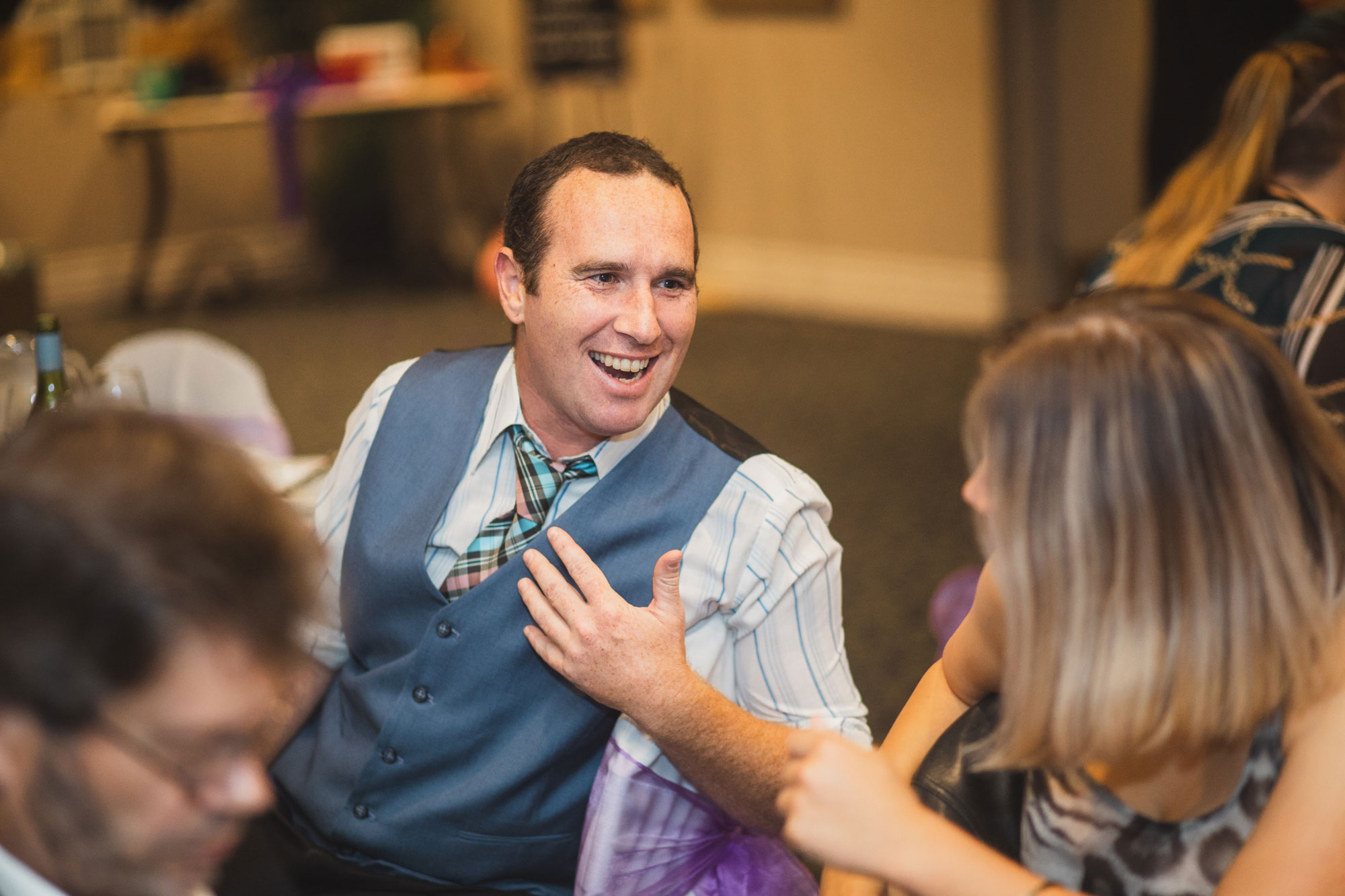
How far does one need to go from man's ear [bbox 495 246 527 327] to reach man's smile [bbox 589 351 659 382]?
0.48ft

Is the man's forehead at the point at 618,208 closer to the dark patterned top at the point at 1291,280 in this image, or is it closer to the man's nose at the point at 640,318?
the man's nose at the point at 640,318

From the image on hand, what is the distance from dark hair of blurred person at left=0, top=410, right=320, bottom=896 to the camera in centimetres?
74

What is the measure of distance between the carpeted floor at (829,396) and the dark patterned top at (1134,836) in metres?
1.44

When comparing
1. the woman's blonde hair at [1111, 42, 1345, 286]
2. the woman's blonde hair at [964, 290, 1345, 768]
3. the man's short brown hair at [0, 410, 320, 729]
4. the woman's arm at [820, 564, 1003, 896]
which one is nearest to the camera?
the man's short brown hair at [0, 410, 320, 729]

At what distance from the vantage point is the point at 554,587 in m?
1.35

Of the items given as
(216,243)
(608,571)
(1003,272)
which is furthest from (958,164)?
(608,571)

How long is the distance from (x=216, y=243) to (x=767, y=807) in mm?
6593

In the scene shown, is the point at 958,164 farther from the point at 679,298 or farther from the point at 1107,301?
the point at 1107,301

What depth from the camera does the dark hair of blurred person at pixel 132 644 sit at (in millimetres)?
736

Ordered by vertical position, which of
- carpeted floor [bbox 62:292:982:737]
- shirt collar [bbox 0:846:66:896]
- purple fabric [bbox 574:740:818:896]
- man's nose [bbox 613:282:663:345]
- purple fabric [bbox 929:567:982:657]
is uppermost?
man's nose [bbox 613:282:663:345]

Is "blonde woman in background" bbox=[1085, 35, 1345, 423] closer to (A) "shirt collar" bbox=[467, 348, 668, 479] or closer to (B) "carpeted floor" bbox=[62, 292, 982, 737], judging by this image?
(B) "carpeted floor" bbox=[62, 292, 982, 737]

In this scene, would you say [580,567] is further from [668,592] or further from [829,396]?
[829,396]

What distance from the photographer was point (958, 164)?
18.5 feet

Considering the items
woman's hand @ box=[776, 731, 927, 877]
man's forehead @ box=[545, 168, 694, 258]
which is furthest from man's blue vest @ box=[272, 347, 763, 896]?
woman's hand @ box=[776, 731, 927, 877]
